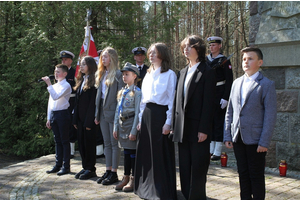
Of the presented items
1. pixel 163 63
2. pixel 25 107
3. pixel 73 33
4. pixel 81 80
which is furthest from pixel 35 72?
pixel 163 63

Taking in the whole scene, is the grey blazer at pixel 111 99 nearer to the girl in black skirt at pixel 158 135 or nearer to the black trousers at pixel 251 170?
the girl in black skirt at pixel 158 135

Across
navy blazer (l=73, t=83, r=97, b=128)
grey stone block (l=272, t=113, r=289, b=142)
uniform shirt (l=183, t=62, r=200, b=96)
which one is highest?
uniform shirt (l=183, t=62, r=200, b=96)

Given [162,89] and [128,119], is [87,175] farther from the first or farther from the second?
[162,89]

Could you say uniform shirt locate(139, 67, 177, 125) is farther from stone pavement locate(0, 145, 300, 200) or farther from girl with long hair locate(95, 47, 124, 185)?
stone pavement locate(0, 145, 300, 200)

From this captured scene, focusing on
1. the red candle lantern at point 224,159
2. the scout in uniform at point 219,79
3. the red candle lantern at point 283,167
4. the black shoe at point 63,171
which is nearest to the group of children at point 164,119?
the black shoe at point 63,171

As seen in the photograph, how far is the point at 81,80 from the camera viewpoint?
534cm

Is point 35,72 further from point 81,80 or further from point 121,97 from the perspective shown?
point 121,97

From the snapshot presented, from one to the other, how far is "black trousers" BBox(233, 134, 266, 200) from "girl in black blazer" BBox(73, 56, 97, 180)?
95.3 inches

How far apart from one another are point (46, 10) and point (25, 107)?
11.7ft

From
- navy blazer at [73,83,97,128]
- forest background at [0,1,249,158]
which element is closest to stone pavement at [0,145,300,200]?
navy blazer at [73,83,97,128]

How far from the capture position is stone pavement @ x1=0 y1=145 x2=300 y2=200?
4145mm

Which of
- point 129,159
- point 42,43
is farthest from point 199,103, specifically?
point 42,43

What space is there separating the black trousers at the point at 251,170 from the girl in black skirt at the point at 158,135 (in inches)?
34.2

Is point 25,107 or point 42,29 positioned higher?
point 42,29
